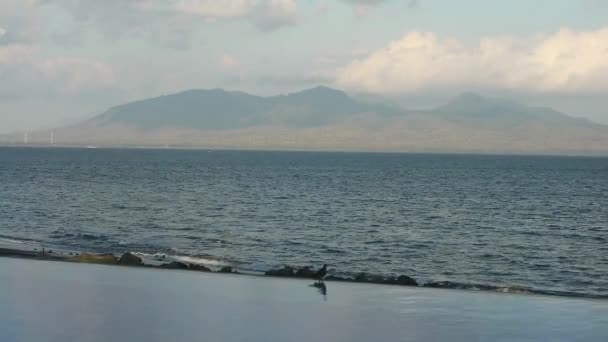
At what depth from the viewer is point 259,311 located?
17.7 metres

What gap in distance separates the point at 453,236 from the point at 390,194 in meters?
36.1

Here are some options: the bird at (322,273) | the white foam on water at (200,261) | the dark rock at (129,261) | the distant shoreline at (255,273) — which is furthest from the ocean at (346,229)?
the bird at (322,273)

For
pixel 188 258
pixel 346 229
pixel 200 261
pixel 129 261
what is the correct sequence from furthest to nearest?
1. pixel 346 229
2. pixel 188 258
3. pixel 200 261
4. pixel 129 261

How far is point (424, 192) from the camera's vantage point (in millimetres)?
84938

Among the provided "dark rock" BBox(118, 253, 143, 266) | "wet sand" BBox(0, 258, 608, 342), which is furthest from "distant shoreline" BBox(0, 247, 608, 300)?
"wet sand" BBox(0, 258, 608, 342)

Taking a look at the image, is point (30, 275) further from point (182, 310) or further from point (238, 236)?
point (238, 236)

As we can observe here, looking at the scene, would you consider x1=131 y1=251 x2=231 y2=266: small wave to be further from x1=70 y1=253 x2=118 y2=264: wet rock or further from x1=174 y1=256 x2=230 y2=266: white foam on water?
x1=70 y1=253 x2=118 y2=264: wet rock

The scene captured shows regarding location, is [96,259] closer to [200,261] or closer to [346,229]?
[200,261]

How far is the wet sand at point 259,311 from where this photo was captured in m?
15.4

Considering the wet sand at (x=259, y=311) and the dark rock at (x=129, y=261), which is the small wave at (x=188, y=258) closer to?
the dark rock at (x=129, y=261)

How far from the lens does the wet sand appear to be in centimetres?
1536

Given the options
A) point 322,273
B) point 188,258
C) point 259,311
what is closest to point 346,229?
point 188,258

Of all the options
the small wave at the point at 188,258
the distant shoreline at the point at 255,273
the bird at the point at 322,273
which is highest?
the bird at the point at 322,273

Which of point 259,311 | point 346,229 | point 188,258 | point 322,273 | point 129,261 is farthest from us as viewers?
point 346,229
